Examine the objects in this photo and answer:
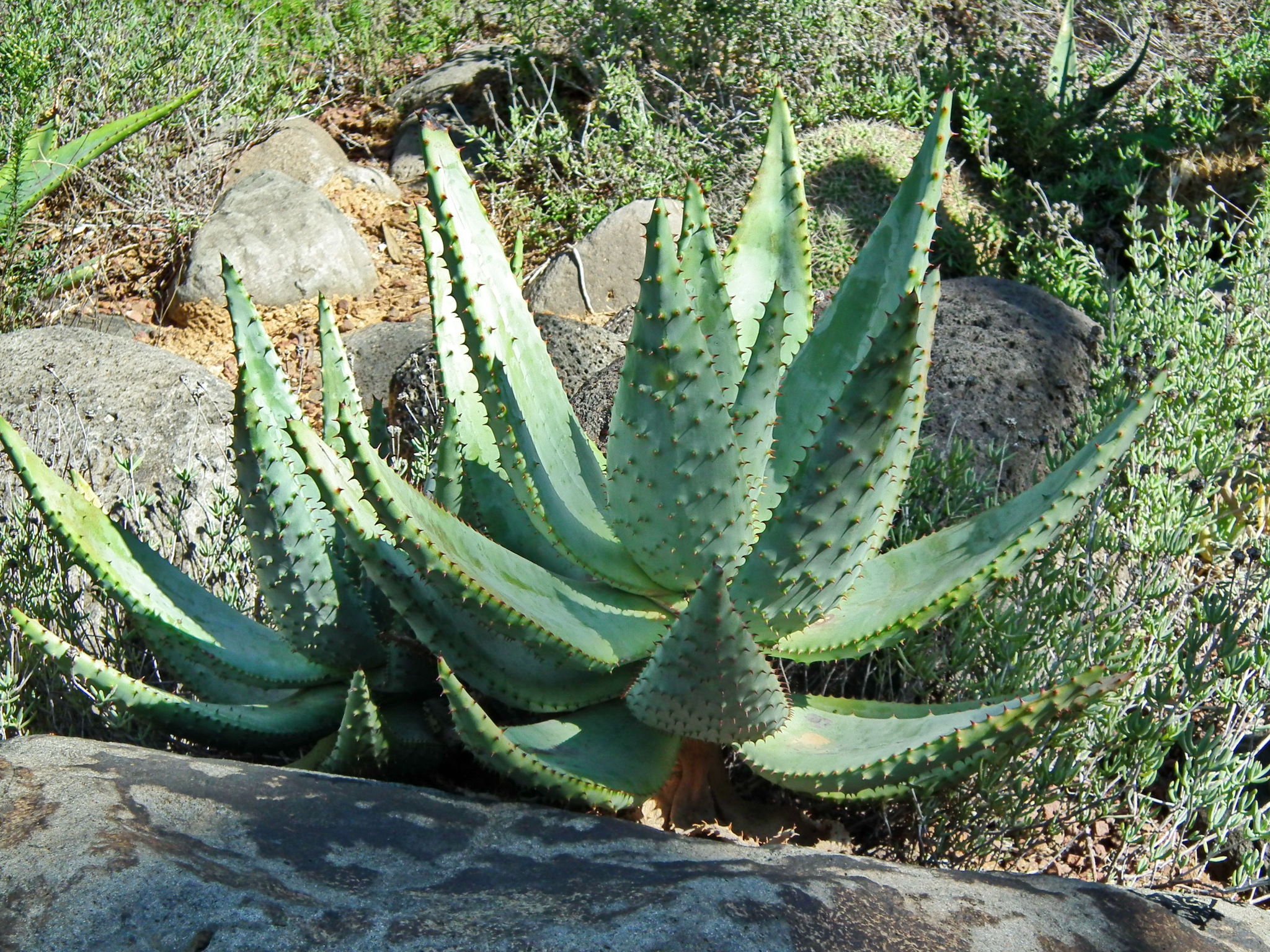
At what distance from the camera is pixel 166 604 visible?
7.32 feet

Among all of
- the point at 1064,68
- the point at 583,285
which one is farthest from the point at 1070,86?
the point at 583,285

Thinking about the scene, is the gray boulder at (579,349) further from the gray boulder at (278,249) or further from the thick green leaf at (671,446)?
the thick green leaf at (671,446)

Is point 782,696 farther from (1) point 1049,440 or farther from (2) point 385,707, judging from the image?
(1) point 1049,440

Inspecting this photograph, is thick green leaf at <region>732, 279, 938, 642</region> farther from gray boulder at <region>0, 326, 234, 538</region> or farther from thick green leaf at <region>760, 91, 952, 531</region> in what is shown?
gray boulder at <region>0, 326, 234, 538</region>

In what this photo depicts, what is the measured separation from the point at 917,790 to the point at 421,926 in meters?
1.05

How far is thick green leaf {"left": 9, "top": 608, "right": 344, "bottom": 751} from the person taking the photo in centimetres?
203

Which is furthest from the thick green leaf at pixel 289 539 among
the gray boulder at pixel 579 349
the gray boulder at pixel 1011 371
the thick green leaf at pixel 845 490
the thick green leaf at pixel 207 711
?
the gray boulder at pixel 579 349

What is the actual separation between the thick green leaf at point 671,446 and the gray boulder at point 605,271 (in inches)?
129

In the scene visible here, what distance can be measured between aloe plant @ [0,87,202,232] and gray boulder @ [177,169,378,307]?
84cm

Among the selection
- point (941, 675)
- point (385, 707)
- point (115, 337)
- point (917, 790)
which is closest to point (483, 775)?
point (385, 707)

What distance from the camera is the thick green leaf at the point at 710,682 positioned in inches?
62.6

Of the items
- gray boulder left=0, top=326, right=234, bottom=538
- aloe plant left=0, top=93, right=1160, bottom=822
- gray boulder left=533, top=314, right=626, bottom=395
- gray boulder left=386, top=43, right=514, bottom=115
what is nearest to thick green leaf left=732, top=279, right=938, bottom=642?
aloe plant left=0, top=93, right=1160, bottom=822

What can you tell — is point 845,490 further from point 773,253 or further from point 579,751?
point 773,253

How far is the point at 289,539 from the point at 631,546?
0.63 metres
